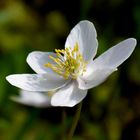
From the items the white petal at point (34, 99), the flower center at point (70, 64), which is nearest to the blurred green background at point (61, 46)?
the white petal at point (34, 99)

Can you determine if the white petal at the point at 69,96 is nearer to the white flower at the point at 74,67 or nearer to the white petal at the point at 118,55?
the white flower at the point at 74,67

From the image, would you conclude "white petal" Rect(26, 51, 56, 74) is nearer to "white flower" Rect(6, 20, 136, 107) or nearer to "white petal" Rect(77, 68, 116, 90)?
"white flower" Rect(6, 20, 136, 107)

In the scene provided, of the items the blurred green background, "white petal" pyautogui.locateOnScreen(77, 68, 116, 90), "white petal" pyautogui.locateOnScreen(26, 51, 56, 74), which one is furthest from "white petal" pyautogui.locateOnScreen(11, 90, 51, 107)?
"white petal" pyautogui.locateOnScreen(77, 68, 116, 90)

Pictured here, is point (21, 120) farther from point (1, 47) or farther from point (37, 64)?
point (37, 64)

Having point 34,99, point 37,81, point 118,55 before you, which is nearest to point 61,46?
point 34,99

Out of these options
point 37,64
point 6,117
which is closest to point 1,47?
point 6,117
